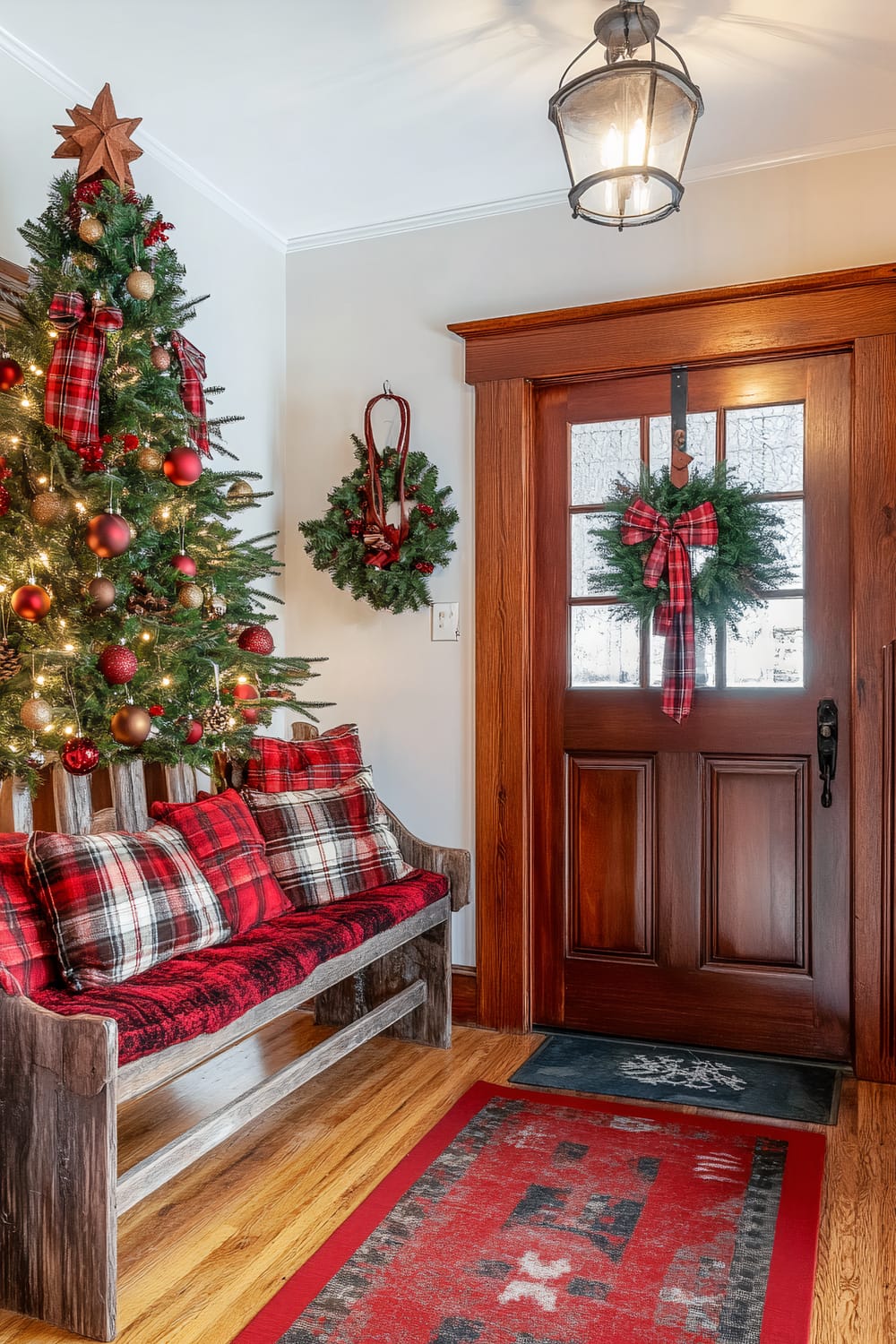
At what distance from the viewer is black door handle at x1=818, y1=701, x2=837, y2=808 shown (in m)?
2.88

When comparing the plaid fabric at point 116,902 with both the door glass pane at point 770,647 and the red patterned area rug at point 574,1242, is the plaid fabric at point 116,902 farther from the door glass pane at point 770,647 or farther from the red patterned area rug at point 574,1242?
the door glass pane at point 770,647

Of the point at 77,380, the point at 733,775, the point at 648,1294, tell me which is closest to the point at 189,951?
the point at 648,1294

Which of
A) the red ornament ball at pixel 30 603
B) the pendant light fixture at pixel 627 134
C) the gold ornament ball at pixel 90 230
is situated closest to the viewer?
the pendant light fixture at pixel 627 134

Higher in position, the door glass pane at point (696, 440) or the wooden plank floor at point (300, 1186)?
the door glass pane at point (696, 440)

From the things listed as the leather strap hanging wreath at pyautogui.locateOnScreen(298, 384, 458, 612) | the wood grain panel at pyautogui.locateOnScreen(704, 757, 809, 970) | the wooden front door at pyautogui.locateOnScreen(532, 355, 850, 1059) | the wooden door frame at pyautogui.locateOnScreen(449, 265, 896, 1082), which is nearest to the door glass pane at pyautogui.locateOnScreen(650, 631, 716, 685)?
the wooden front door at pyautogui.locateOnScreen(532, 355, 850, 1059)

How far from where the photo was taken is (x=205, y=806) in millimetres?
2469

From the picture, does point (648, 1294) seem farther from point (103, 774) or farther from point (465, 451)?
point (465, 451)

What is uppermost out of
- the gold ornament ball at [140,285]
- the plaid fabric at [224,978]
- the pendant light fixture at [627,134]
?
the pendant light fixture at [627,134]

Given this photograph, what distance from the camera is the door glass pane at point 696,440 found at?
304 cm

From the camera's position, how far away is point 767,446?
2.98 metres

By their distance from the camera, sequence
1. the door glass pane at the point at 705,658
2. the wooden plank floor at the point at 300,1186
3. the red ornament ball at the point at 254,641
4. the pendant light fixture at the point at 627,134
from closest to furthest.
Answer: the wooden plank floor at the point at 300,1186, the pendant light fixture at the point at 627,134, the red ornament ball at the point at 254,641, the door glass pane at the point at 705,658

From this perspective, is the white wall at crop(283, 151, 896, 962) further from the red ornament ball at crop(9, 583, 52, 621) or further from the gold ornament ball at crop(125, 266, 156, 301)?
the red ornament ball at crop(9, 583, 52, 621)

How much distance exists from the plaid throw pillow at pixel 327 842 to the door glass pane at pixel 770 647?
1193mm

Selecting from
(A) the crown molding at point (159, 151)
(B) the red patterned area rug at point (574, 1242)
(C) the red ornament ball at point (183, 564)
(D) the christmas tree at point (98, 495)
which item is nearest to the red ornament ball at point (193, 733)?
(D) the christmas tree at point (98, 495)
